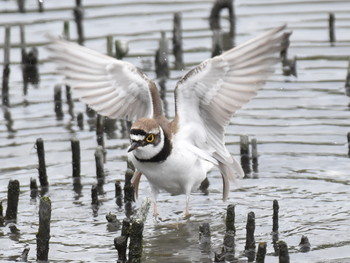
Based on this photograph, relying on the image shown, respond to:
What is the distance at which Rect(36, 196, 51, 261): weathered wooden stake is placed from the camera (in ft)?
30.6

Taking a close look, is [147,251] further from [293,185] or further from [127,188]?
[293,185]

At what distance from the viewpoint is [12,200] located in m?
11.0

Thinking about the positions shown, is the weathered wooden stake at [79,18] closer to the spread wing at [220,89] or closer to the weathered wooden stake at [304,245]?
the spread wing at [220,89]

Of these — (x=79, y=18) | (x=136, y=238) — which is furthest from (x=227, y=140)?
(x=79, y=18)

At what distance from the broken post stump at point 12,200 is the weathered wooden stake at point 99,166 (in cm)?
158

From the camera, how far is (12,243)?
1074 centimetres

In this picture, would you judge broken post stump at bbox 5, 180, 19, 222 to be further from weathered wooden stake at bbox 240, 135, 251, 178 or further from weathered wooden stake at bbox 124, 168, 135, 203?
weathered wooden stake at bbox 240, 135, 251, 178

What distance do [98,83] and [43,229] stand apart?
3.20 meters

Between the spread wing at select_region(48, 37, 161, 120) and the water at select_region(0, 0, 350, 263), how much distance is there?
1029 millimetres

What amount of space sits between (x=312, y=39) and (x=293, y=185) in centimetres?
696

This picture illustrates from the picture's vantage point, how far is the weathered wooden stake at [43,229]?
9328 mm

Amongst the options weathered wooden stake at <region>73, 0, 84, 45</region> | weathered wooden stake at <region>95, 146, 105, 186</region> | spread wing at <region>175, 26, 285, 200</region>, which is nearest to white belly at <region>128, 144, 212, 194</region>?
spread wing at <region>175, 26, 285, 200</region>

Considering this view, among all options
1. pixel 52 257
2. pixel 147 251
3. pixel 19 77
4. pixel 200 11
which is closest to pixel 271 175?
pixel 147 251

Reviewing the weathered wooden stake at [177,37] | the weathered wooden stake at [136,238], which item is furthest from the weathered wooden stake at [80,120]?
the weathered wooden stake at [136,238]
